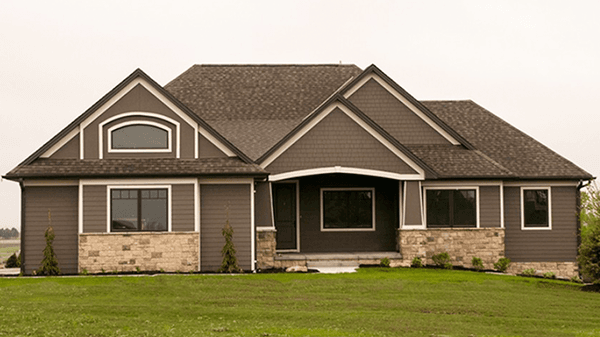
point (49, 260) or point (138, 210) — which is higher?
point (138, 210)

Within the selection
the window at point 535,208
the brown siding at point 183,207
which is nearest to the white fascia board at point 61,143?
the brown siding at point 183,207

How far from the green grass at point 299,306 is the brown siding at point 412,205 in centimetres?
250

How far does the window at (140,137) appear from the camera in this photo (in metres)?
20.8

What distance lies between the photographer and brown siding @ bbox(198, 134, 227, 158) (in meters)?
21.0

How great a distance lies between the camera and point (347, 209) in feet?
78.8

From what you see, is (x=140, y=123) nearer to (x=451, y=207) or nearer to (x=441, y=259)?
(x=441, y=259)

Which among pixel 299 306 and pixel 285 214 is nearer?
pixel 299 306

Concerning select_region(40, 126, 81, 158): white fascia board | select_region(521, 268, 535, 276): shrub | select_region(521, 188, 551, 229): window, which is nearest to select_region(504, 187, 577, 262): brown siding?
select_region(521, 188, 551, 229): window

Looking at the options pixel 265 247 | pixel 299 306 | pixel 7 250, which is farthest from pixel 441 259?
pixel 7 250

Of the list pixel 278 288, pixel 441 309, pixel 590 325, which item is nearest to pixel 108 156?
pixel 278 288

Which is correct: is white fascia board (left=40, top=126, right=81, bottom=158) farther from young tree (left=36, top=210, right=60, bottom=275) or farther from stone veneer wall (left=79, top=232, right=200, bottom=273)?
stone veneer wall (left=79, top=232, right=200, bottom=273)

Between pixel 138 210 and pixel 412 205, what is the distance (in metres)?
8.19

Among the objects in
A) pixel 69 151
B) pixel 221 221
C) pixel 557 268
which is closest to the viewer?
pixel 69 151

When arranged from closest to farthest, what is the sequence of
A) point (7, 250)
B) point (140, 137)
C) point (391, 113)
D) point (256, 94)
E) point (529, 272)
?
point (140, 137), point (529, 272), point (391, 113), point (256, 94), point (7, 250)
